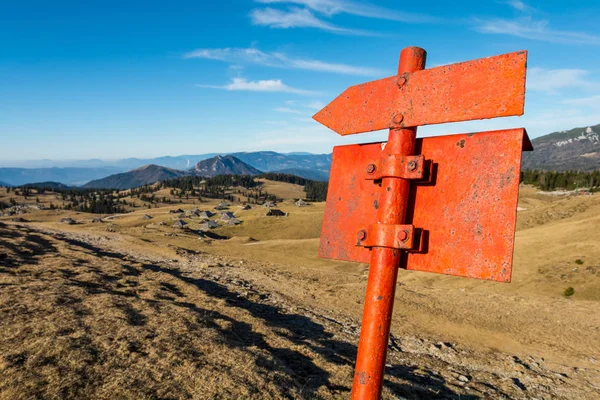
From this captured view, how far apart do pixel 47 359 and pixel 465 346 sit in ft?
41.4

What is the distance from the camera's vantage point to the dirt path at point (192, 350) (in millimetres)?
5910

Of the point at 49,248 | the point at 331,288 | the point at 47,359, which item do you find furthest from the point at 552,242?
the point at 49,248

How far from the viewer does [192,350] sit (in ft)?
24.1

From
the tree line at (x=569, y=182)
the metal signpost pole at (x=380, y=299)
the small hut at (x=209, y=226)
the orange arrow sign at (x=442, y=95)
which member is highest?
the tree line at (x=569, y=182)

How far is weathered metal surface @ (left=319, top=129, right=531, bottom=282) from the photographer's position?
96.9 inches

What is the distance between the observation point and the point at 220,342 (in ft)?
26.3

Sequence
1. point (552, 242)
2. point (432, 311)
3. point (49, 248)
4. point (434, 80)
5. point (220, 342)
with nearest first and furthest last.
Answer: point (434, 80), point (220, 342), point (432, 311), point (49, 248), point (552, 242)

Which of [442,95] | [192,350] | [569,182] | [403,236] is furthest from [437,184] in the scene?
[569,182]

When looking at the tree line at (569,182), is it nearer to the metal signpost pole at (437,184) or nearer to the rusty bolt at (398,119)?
the metal signpost pole at (437,184)

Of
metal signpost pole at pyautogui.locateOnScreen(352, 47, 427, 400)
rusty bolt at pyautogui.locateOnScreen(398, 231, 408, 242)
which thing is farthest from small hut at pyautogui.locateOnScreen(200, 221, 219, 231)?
rusty bolt at pyautogui.locateOnScreen(398, 231, 408, 242)

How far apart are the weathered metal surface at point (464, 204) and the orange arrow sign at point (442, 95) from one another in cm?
19

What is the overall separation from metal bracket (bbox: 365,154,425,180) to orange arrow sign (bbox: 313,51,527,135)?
323 millimetres

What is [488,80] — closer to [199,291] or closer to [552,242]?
[199,291]

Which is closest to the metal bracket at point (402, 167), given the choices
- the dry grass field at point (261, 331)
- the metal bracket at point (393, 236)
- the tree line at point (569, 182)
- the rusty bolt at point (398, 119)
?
the rusty bolt at point (398, 119)
